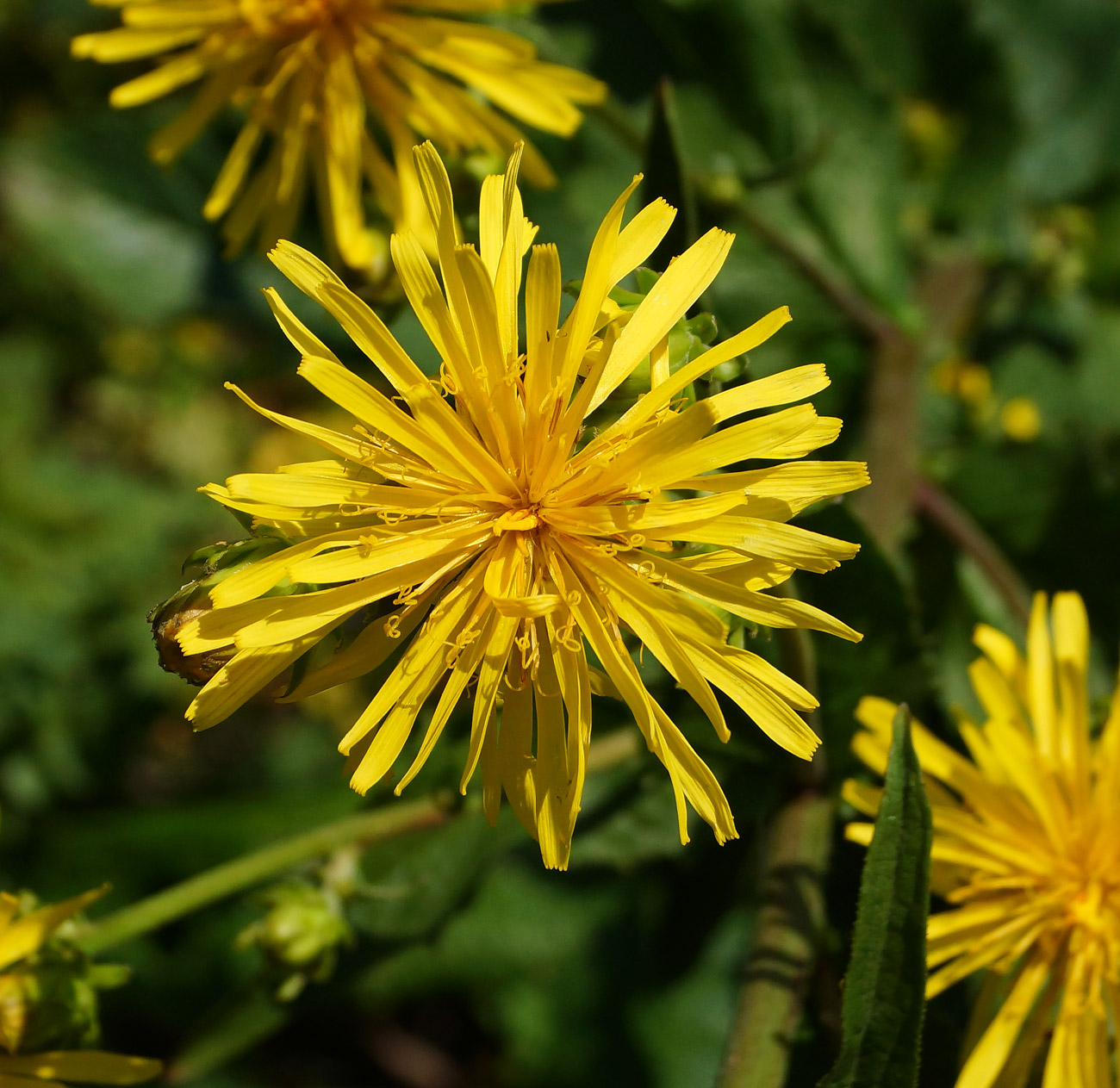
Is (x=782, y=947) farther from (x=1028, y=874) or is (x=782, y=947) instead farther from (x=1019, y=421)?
(x=1019, y=421)

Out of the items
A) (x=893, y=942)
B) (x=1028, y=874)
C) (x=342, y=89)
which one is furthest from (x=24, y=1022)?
(x=342, y=89)

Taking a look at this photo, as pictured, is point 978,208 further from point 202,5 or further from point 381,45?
point 202,5

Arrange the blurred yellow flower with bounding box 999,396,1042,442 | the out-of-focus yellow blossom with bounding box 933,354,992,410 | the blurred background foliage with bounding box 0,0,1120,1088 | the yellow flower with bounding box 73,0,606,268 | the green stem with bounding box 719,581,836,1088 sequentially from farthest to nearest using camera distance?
the out-of-focus yellow blossom with bounding box 933,354,992,410, the blurred yellow flower with bounding box 999,396,1042,442, the blurred background foliage with bounding box 0,0,1120,1088, the yellow flower with bounding box 73,0,606,268, the green stem with bounding box 719,581,836,1088

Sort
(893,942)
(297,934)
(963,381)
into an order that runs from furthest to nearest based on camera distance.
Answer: (963,381) < (297,934) < (893,942)

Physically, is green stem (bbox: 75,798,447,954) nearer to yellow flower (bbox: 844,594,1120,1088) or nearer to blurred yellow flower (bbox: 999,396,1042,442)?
yellow flower (bbox: 844,594,1120,1088)

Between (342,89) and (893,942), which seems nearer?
(893,942)

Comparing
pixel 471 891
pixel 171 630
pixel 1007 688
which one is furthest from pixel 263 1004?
pixel 1007 688

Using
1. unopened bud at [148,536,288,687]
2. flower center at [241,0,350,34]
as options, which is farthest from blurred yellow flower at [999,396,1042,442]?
unopened bud at [148,536,288,687]
